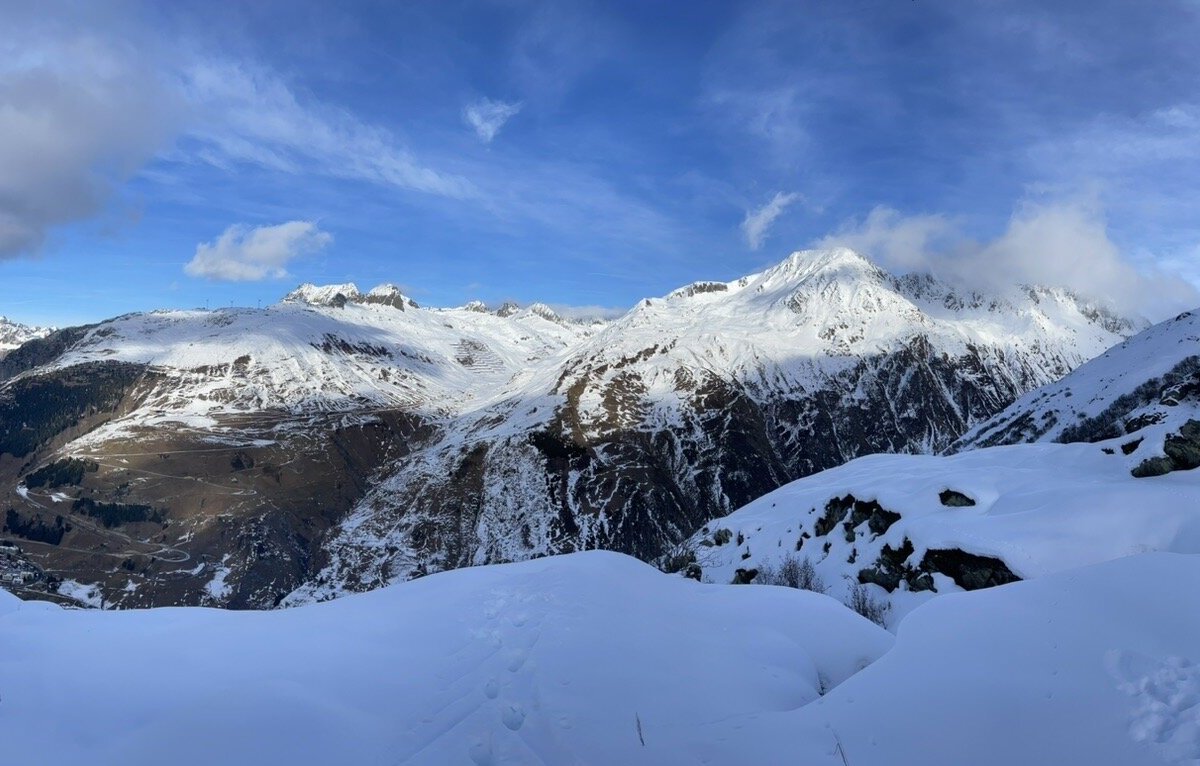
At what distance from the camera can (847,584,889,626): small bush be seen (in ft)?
92.8

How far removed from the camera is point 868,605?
29.0 m

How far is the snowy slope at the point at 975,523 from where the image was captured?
70.7ft

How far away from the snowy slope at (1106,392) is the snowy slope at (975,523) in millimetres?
60203

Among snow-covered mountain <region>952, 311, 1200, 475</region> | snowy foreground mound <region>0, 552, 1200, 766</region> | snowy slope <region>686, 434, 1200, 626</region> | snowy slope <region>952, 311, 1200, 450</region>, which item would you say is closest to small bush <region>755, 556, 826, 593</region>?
snowy slope <region>686, 434, 1200, 626</region>

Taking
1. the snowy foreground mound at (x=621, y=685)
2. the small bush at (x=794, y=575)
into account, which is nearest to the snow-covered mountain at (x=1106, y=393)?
the small bush at (x=794, y=575)

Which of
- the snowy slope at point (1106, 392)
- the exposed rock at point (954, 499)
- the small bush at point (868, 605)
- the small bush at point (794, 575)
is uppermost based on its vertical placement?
the snowy slope at point (1106, 392)

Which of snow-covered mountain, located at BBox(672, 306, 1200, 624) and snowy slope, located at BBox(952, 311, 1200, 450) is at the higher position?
snowy slope, located at BBox(952, 311, 1200, 450)

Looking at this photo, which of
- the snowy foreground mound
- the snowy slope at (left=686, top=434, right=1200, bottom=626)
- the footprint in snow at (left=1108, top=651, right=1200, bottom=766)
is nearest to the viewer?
the footprint in snow at (left=1108, top=651, right=1200, bottom=766)

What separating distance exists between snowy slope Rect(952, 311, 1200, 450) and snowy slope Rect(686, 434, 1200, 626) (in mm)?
60203

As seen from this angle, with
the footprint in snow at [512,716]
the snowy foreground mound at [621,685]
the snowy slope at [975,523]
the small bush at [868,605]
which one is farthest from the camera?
the small bush at [868,605]

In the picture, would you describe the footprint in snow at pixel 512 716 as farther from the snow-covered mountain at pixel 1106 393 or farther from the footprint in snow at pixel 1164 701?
the snow-covered mountain at pixel 1106 393

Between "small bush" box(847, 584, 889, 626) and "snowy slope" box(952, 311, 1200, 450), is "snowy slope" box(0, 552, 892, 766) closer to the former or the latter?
"small bush" box(847, 584, 889, 626)

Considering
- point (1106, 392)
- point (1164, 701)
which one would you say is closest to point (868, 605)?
point (1164, 701)

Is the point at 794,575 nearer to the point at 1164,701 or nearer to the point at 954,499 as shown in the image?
the point at 954,499
